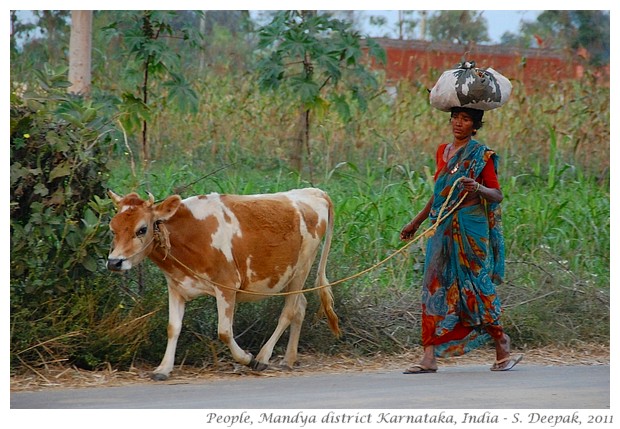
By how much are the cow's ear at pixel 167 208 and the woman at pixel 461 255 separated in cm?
163

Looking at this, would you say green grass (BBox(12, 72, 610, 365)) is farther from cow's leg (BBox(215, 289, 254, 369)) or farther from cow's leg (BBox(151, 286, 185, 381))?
cow's leg (BBox(215, 289, 254, 369))

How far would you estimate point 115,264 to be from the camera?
610cm

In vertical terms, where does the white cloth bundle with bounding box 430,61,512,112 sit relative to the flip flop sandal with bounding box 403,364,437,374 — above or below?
above

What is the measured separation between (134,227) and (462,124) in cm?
227

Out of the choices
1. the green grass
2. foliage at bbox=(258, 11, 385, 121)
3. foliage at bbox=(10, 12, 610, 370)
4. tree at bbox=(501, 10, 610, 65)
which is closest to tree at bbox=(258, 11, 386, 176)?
foliage at bbox=(258, 11, 385, 121)

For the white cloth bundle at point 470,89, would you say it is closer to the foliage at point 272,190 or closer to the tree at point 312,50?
the foliage at point 272,190

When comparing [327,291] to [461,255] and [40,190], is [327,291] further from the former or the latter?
[40,190]

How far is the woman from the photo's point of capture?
21.5 ft

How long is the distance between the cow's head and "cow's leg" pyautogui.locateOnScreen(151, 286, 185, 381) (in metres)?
0.41

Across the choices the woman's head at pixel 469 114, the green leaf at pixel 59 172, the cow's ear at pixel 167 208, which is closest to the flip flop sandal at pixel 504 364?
the woman's head at pixel 469 114

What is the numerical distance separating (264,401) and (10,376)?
1.64 m

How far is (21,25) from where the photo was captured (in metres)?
15.5

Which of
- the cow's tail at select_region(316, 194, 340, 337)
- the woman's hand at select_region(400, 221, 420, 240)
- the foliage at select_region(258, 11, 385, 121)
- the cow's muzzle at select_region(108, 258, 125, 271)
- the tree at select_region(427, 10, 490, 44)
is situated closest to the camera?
the cow's muzzle at select_region(108, 258, 125, 271)

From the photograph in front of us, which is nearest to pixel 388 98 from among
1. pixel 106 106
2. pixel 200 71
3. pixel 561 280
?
pixel 200 71
